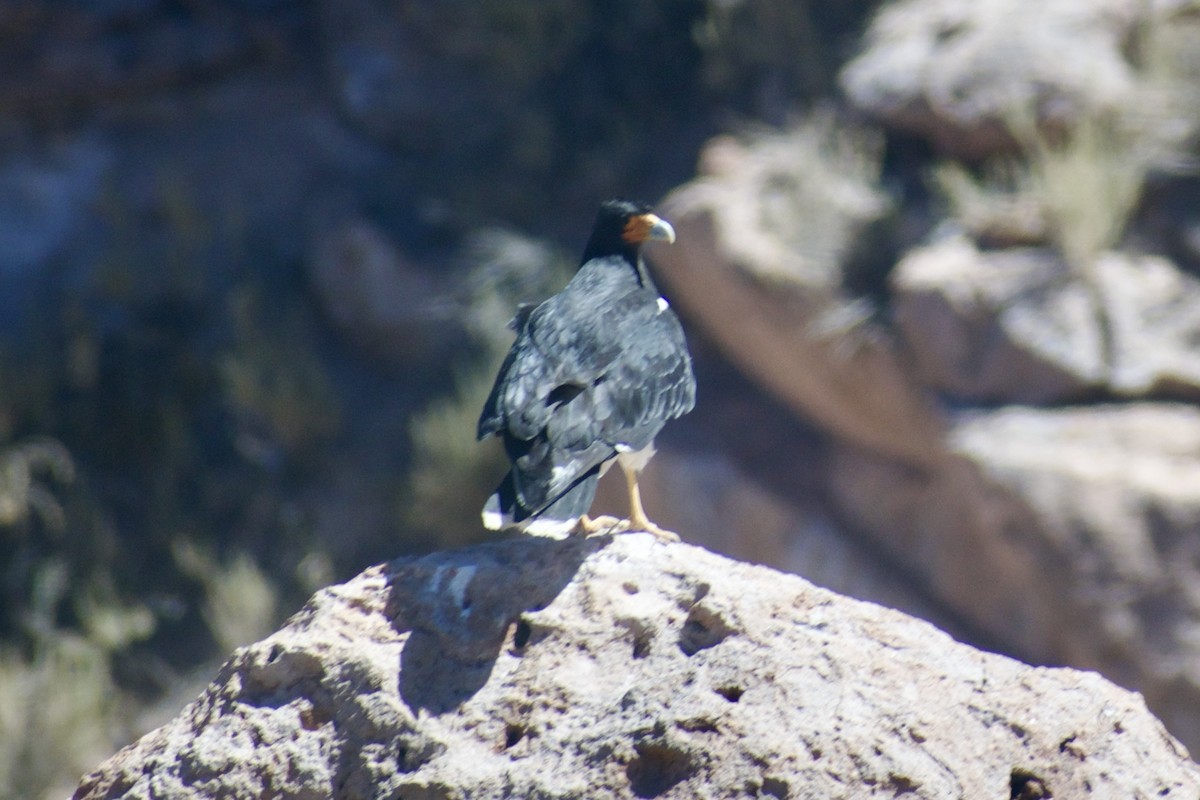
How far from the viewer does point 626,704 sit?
2.72 meters

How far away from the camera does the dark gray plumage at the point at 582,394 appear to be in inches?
124

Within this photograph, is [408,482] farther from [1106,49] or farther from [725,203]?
[1106,49]

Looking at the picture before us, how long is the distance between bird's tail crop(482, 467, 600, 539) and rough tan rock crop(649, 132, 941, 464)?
3953 mm

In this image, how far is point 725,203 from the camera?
7887 mm

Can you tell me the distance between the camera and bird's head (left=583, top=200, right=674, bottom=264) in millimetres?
4336

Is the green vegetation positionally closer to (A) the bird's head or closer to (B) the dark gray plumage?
(A) the bird's head

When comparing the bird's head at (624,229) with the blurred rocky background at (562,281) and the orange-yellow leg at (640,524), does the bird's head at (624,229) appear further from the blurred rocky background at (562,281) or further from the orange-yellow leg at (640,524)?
the blurred rocky background at (562,281)

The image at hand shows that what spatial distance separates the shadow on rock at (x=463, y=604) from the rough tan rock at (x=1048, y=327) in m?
3.90

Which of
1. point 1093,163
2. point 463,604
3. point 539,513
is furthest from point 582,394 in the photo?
point 1093,163

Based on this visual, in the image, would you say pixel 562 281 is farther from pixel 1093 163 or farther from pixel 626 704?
pixel 626 704

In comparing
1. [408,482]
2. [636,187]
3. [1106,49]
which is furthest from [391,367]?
[1106,49]

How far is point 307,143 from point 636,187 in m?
3.25

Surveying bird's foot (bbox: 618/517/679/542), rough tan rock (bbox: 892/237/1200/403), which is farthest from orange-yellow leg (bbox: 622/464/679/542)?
rough tan rock (bbox: 892/237/1200/403)

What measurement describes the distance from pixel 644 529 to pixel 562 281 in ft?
18.4
